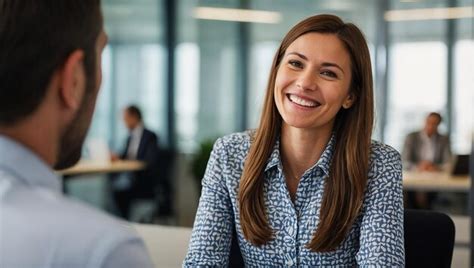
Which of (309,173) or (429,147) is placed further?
(429,147)

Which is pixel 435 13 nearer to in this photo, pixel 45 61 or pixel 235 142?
pixel 235 142

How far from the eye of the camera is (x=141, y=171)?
7.54 metres

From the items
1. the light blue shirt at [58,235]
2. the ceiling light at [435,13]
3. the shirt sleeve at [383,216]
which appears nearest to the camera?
the light blue shirt at [58,235]

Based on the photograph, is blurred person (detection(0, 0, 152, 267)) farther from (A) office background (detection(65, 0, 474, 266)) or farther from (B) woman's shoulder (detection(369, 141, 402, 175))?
(A) office background (detection(65, 0, 474, 266))

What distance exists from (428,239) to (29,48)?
1298mm

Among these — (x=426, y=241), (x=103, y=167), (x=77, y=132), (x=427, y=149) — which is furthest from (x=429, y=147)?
(x=77, y=132)

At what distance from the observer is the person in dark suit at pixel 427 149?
6871mm

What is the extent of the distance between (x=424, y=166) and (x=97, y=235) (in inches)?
241

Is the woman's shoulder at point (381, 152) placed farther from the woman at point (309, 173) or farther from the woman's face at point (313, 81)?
the woman's face at point (313, 81)

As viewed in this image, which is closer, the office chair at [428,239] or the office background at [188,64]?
the office chair at [428,239]

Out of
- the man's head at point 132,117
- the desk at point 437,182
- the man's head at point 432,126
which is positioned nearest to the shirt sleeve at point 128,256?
the desk at point 437,182

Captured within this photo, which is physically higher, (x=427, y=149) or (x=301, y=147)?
(x=301, y=147)

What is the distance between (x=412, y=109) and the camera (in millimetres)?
8055

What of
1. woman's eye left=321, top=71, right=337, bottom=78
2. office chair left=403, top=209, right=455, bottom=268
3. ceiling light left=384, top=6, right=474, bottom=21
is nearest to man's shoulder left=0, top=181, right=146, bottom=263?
woman's eye left=321, top=71, right=337, bottom=78
